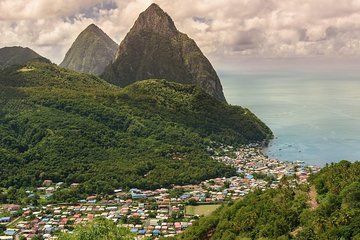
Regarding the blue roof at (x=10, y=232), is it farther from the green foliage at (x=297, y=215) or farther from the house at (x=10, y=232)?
the green foliage at (x=297, y=215)

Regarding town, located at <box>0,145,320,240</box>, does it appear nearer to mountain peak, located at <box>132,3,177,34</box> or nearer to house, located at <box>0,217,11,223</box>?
house, located at <box>0,217,11,223</box>

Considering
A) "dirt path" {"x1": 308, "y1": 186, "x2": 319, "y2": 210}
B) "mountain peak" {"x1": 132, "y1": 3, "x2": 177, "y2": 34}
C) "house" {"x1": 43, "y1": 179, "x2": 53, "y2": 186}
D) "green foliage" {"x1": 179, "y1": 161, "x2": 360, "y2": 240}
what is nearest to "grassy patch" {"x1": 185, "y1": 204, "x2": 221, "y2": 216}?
"house" {"x1": 43, "y1": 179, "x2": 53, "y2": 186}

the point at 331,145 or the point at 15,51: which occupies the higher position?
the point at 15,51

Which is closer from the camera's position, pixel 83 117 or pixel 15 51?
pixel 83 117

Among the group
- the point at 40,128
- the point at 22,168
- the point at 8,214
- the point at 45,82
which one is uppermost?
the point at 45,82

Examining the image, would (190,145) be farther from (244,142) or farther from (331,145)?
(331,145)

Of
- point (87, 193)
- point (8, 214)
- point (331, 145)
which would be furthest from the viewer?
A: point (331, 145)

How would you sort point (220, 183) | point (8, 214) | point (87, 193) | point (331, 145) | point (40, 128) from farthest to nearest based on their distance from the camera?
point (331, 145), point (40, 128), point (220, 183), point (87, 193), point (8, 214)

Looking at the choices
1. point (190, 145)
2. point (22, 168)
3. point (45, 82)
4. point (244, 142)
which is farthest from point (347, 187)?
point (45, 82)
